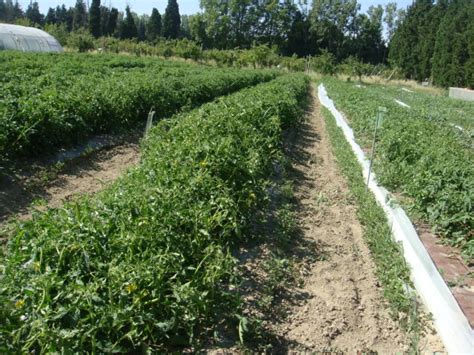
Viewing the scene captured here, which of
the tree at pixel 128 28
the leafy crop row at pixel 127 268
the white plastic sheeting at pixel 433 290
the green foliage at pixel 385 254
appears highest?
the tree at pixel 128 28

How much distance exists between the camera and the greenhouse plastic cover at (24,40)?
27.7m

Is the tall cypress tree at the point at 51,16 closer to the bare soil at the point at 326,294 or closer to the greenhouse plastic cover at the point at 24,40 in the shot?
the greenhouse plastic cover at the point at 24,40

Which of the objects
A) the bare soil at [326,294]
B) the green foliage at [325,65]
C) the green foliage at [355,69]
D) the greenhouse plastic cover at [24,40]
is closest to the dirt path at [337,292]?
the bare soil at [326,294]

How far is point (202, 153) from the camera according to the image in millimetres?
5207

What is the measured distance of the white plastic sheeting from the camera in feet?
10.8

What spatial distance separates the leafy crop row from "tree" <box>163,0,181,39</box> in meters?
70.9

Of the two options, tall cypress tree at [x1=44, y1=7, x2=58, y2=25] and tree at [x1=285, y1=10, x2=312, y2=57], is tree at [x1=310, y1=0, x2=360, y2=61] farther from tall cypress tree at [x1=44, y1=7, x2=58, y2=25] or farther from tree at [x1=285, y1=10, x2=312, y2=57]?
tall cypress tree at [x1=44, y1=7, x2=58, y2=25]

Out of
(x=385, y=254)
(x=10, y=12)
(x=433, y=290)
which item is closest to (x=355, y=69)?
(x=385, y=254)

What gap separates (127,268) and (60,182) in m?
4.22

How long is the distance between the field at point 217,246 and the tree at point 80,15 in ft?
250

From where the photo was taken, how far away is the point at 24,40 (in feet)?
94.9

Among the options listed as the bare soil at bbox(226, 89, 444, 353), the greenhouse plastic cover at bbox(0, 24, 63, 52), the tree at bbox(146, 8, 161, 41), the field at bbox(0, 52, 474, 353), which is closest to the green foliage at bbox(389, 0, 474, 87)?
the greenhouse plastic cover at bbox(0, 24, 63, 52)

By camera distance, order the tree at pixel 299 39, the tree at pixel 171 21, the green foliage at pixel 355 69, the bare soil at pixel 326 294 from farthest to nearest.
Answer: the tree at pixel 299 39
the tree at pixel 171 21
the green foliage at pixel 355 69
the bare soil at pixel 326 294

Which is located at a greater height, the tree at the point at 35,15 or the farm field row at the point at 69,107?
the tree at the point at 35,15
